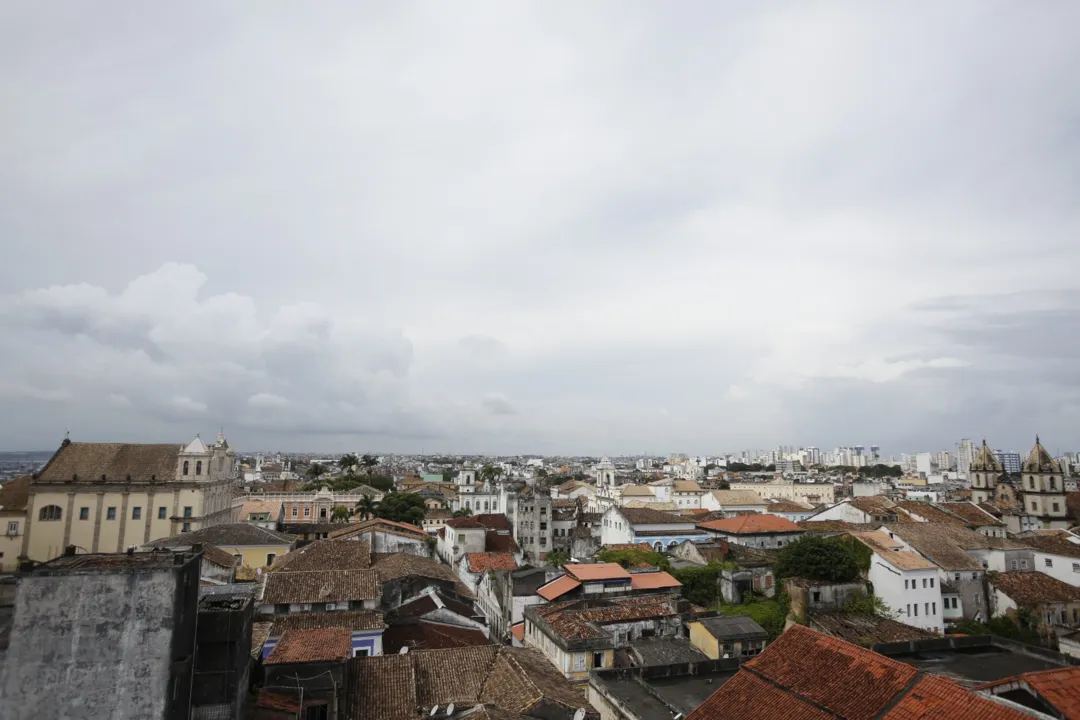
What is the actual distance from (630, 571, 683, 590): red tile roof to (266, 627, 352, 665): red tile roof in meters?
18.0

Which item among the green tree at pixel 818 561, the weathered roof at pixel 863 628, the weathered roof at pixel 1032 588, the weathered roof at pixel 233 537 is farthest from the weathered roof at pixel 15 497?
the weathered roof at pixel 1032 588

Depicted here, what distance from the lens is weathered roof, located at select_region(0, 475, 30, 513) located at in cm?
5209

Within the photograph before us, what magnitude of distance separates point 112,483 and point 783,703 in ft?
188

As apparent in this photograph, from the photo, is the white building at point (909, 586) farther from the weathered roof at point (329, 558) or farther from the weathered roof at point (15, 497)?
the weathered roof at point (15, 497)

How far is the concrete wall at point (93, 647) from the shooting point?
13367mm

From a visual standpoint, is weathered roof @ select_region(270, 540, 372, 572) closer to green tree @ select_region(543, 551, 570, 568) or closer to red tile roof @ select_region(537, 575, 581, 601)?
red tile roof @ select_region(537, 575, 581, 601)

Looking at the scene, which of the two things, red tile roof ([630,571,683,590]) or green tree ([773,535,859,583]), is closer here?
red tile roof ([630,571,683,590])

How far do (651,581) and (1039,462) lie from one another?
2213 inches

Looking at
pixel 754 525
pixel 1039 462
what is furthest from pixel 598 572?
pixel 1039 462

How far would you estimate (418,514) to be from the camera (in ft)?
250

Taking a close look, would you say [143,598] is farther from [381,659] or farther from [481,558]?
[481,558]

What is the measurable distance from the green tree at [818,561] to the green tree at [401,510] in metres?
46.8

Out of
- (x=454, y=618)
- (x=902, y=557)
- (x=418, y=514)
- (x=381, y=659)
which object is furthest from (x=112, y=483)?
(x=902, y=557)

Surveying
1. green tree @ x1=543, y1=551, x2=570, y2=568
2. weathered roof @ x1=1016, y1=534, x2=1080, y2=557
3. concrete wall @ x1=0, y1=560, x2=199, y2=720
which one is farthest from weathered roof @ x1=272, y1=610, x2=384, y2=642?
weathered roof @ x1=1016, y1=534, x2=1080, y2=557
